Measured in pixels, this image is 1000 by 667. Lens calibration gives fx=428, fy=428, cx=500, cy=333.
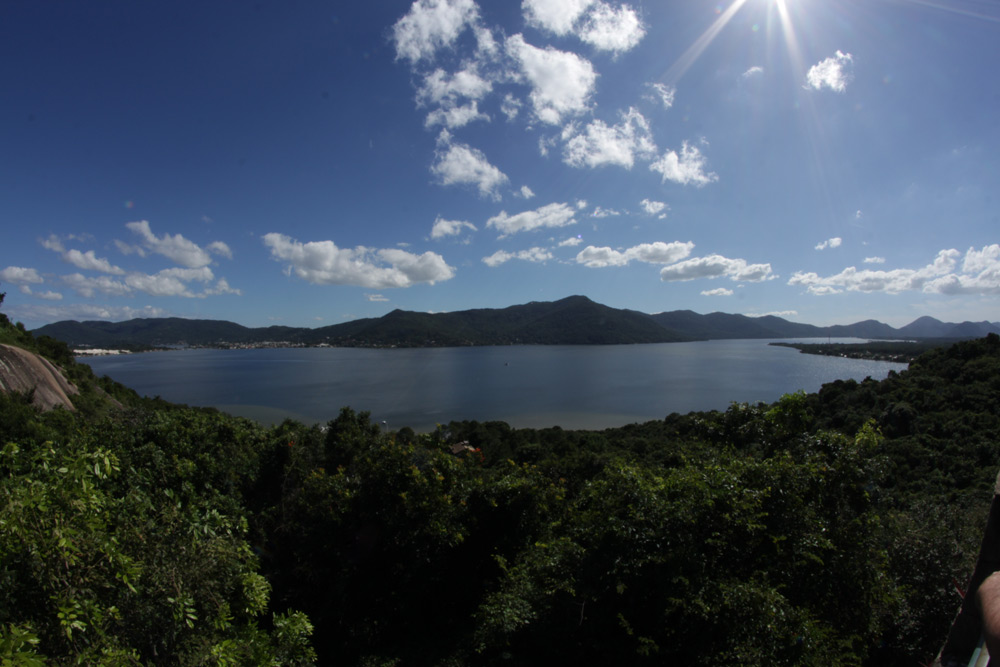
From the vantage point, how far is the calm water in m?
49.8

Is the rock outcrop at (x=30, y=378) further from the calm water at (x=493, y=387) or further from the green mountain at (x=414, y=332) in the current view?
the green mountain at (x=414, y=332)

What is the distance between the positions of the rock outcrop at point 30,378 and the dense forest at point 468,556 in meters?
6.27

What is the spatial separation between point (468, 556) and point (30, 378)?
61.8 ft

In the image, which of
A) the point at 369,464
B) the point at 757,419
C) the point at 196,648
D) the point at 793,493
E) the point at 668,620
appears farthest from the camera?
the point at 369,464

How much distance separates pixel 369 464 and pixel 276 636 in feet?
13.1

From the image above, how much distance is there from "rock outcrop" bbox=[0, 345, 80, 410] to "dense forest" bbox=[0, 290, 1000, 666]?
20.6 ft

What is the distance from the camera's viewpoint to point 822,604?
4.55m

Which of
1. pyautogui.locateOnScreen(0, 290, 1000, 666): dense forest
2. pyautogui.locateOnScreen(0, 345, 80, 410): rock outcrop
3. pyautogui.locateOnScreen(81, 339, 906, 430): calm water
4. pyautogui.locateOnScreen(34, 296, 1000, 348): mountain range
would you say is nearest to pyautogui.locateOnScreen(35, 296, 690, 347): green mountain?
pyautogui.locateOnScreen(34, 296, 1000, 348): mountain range

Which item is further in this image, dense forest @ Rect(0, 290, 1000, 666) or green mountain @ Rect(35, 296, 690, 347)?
green mountain @ Rect(35, 296, 690, 347)

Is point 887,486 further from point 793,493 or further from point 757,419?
point 793,493

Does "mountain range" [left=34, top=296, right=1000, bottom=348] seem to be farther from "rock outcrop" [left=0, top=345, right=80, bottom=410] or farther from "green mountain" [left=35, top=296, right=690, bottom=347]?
"rock outcrop" [left=0, top=345, right=80, bottom=410]

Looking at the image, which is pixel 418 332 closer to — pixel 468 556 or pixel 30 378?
pixel 30 378

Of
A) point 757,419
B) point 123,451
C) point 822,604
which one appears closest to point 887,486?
point 757,419

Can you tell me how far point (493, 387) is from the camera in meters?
68.7
